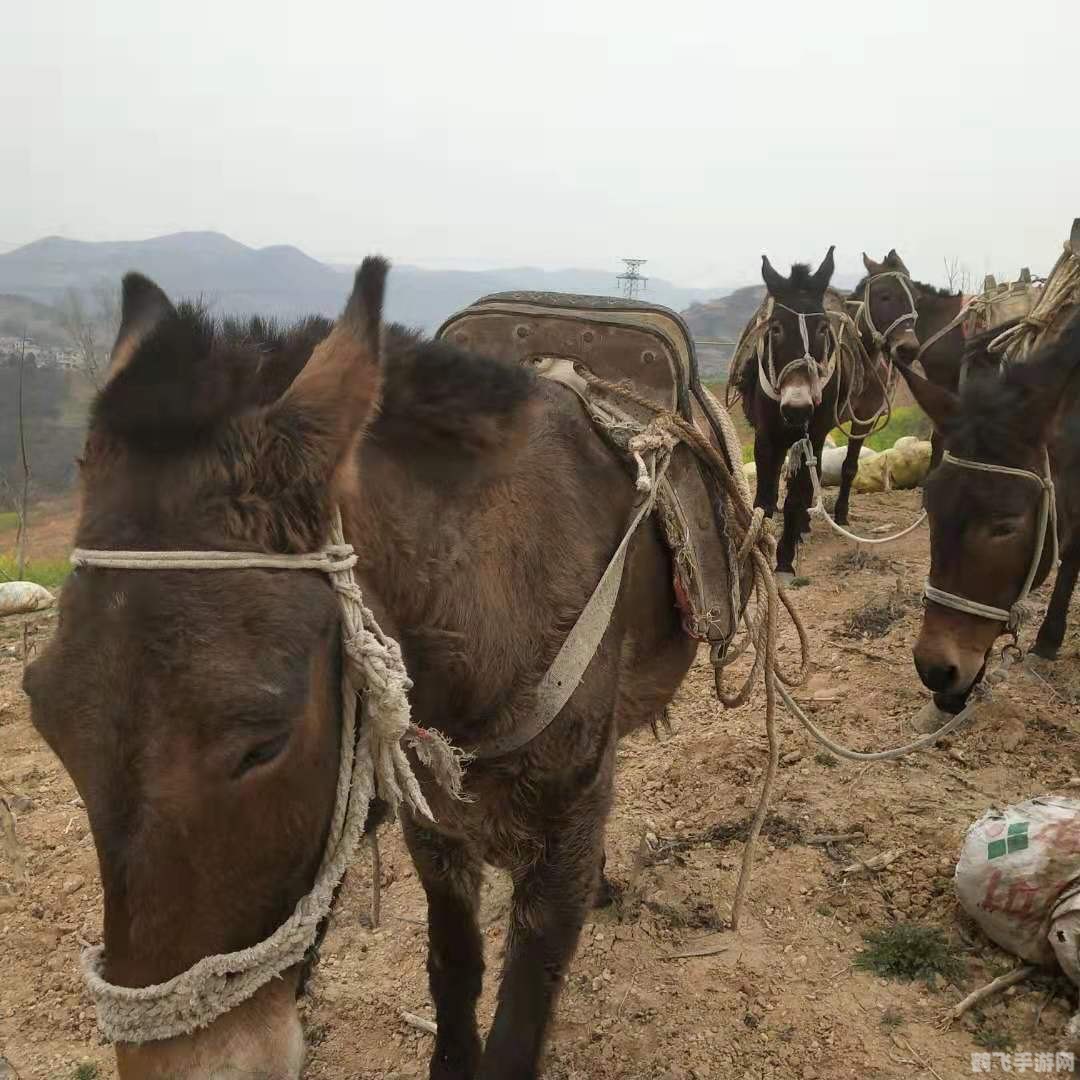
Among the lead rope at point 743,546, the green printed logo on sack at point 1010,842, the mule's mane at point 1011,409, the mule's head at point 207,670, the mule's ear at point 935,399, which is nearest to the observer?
the mule's head at point 207,670

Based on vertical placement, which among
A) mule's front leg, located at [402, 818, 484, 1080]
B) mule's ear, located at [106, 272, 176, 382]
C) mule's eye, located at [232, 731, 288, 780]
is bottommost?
mule's front leg, located at [402, 818, 484, 1080]

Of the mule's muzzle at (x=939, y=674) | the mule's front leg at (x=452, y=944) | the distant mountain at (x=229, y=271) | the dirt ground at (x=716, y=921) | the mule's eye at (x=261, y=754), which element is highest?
the distant mountain at (x=229, y=271)

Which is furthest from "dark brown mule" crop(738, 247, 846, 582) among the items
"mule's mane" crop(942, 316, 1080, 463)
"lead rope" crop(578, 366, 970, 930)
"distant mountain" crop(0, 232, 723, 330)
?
"distant mountain" crop(0, 232, 723, 330)

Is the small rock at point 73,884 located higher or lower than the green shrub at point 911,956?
lower

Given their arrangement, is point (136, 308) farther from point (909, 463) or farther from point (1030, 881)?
point (909, 463)

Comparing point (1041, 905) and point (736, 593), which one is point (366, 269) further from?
point (1041, 905)

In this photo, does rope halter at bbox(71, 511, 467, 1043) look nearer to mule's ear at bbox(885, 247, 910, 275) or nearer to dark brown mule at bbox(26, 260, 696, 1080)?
dark brown mule at bbox(26, 260, 696, 1080)

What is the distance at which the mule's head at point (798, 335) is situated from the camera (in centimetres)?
634

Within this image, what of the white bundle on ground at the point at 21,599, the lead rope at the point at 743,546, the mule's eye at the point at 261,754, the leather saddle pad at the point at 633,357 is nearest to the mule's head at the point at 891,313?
the lead rope at the point at 743,546

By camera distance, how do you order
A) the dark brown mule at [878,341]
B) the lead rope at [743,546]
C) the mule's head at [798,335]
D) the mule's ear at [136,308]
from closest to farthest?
the mule's ear at [136,308], the lead rope at [743,546], the mule's head at [798,335], the dark brown mule at [878,341]

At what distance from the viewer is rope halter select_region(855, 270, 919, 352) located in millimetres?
8203

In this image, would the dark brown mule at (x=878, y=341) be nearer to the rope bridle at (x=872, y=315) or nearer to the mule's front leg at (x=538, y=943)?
the rope bridle at (x=872, y=315)

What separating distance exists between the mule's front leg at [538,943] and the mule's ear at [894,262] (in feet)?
29.4

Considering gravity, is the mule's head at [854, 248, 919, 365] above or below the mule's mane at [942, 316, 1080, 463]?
above
